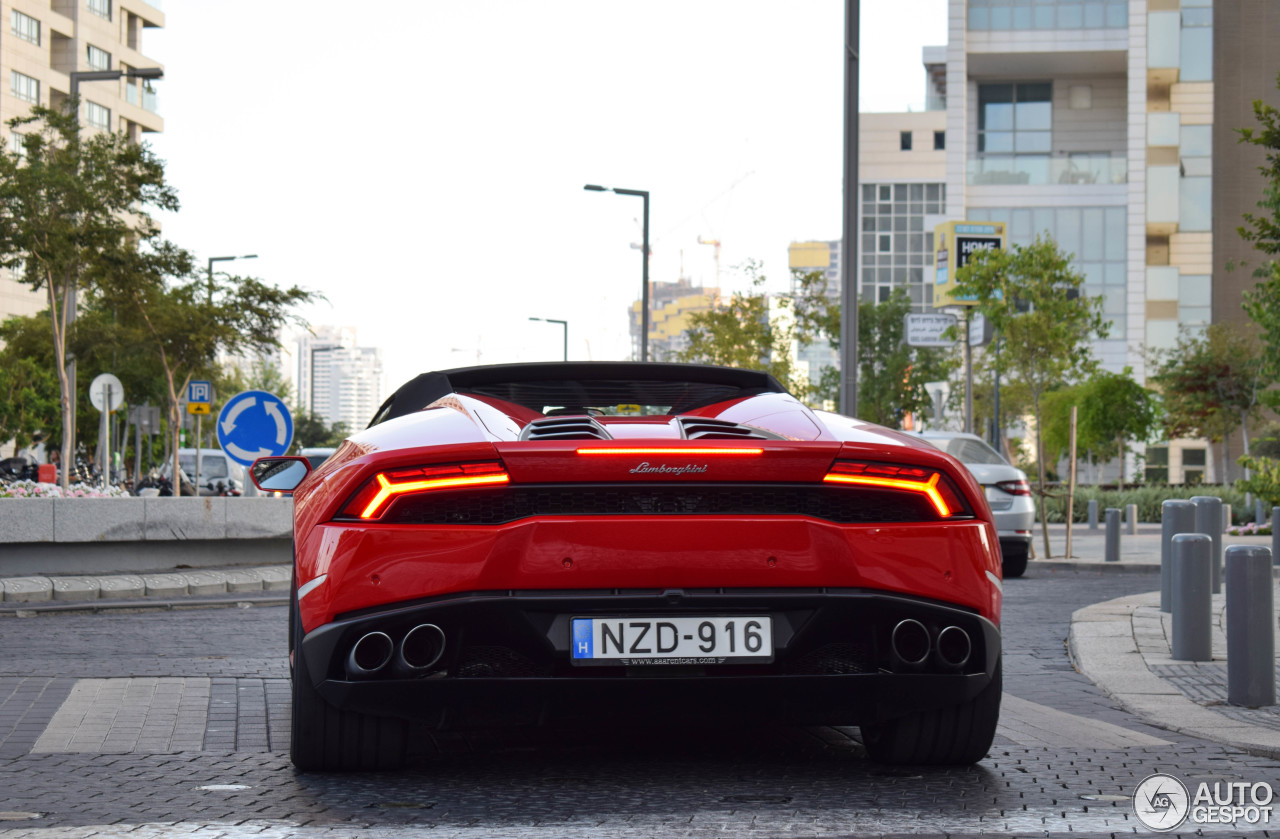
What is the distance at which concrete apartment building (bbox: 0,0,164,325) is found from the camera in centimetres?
7138

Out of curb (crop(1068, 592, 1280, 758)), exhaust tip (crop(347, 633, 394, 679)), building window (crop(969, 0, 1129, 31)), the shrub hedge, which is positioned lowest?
the shrub hedge

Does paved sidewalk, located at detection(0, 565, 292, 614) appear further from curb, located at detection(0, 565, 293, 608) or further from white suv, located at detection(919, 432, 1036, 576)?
white suv, located at detection(919, 432, 1036, 576)

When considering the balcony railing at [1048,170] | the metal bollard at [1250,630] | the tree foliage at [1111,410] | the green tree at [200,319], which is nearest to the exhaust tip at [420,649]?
the metal bollard at [1250,630]

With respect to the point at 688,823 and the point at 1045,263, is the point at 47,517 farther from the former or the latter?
the point at 1045,263

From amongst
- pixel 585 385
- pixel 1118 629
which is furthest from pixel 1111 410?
pixel 585 385

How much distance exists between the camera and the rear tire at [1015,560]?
1702 cm

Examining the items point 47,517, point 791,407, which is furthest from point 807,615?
point 47,517

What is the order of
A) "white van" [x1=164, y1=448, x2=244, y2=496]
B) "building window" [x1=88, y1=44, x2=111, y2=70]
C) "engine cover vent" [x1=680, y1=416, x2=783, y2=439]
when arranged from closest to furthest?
1. "engine cover vent" [x1=680, y1=416, x2=783, y2=439]
2. "white van" [x1=164, y1=448, x2=244, y2=496]
3. "building window" [x1=88, y1=44, x2=111, y2=70]

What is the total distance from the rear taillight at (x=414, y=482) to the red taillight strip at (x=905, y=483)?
0.93 meters

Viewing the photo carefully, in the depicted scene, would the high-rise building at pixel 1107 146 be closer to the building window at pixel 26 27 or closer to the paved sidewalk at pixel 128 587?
the building window at pixel 26 27

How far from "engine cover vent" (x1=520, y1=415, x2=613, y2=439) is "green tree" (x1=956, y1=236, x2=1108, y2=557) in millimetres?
19663

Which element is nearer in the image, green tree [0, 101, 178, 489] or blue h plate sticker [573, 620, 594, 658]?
blue h plate sticker [573, 620, 594, 658]

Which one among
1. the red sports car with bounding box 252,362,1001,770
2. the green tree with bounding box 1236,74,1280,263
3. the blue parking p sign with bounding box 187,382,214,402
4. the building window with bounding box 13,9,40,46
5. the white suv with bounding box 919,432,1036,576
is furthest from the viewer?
the building window with bounding box 13,9,40,46

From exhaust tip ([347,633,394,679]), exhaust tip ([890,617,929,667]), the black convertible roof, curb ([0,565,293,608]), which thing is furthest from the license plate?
curb ([0,565,293,608])
